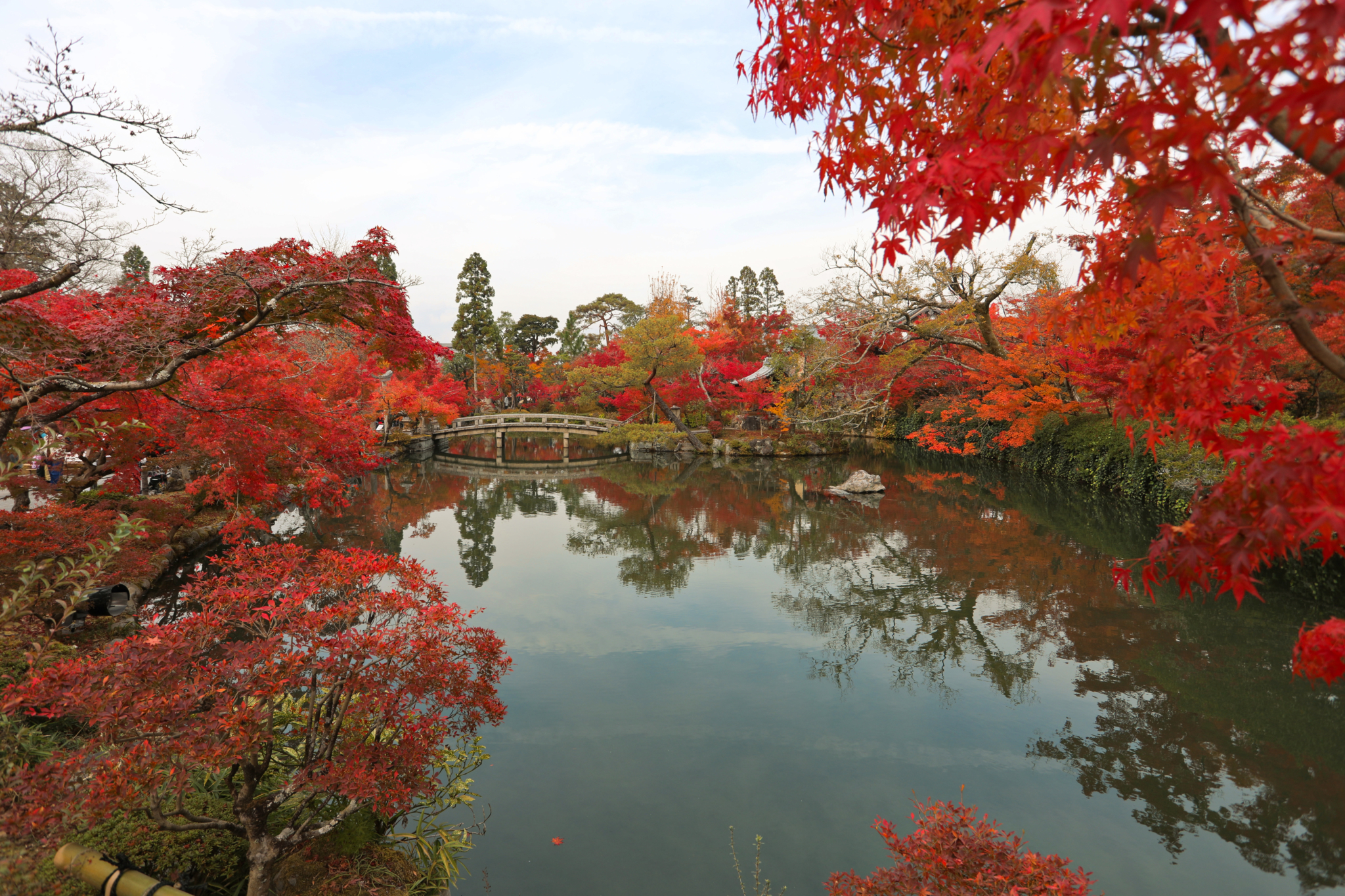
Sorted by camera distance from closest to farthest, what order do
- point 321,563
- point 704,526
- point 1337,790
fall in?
point 321,563 → point 1337,790 → point 704,526

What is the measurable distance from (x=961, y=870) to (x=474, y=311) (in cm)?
3074

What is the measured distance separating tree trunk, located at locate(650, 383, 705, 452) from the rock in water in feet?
26.7

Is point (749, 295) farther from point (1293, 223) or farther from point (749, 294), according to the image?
point (1293, 223)

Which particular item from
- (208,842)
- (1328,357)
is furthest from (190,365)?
(1328,357)

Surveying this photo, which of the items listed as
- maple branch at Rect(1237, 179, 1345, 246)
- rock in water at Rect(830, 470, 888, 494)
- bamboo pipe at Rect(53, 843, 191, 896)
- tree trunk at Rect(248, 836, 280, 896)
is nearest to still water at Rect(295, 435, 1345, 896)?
tree trunk at Rect(248, 836, 280, 896)

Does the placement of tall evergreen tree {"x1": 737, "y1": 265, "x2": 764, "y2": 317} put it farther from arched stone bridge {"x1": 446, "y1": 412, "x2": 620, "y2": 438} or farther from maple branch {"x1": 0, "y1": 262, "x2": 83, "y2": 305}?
maple branch {"x1": 0, "y1": 262, "x2": 83, "y2": 305}

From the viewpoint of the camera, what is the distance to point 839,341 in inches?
537

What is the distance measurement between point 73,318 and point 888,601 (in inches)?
339

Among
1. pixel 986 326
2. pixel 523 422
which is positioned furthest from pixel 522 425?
pixel 986 326

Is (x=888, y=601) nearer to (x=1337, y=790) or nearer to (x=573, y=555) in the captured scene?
(x=1337, y=790)

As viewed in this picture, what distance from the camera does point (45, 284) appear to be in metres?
3.46

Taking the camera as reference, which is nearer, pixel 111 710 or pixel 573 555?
pixel 111 710

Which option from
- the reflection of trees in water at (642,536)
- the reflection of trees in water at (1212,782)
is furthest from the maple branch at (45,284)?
the reflection of trees in water at (1212,782)

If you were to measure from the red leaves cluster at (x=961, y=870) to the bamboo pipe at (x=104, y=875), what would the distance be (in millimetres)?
2679
